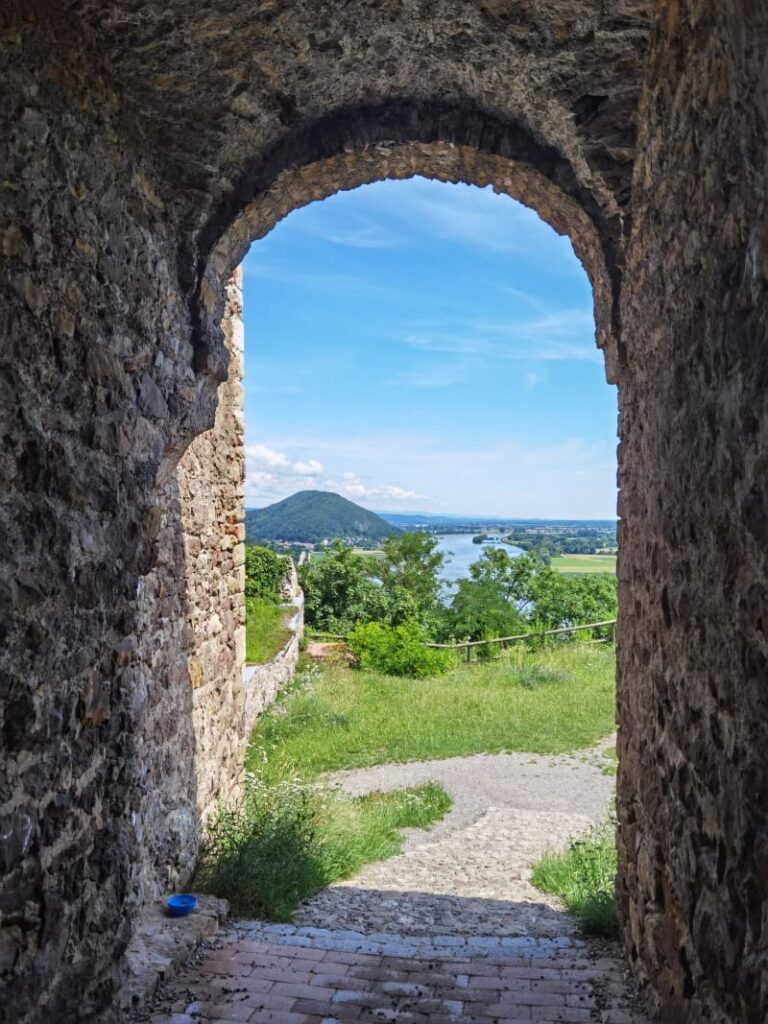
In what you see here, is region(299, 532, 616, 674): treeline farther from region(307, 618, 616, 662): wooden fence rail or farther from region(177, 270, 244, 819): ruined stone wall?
region(177, 270, 244, 819): ruined stone wall

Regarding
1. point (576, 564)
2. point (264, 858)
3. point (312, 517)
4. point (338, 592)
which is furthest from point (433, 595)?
point (312, 517)

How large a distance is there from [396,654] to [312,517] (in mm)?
30313

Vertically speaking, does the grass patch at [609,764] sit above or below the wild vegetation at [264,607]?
below

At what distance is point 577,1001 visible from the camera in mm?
3006

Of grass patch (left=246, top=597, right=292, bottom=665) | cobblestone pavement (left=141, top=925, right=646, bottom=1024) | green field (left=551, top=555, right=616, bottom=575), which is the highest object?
green field (left=551, top=555, right=616, bottom=575)

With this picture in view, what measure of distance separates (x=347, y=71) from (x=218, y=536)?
3.42 metres

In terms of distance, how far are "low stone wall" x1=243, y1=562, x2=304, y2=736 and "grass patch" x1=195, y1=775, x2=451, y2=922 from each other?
4.51ft

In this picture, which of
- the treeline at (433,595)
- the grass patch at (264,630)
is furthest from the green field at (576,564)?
the grass patch at (264,630)

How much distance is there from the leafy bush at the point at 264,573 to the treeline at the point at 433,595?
67.7 inches

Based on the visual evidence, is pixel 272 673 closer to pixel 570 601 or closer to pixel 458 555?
pixel 570 601

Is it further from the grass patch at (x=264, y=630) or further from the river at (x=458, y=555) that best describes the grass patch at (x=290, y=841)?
the river at (x=458, y=555)

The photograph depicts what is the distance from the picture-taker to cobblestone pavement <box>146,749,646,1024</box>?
2959 millimetres

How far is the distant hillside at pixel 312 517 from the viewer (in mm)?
39156

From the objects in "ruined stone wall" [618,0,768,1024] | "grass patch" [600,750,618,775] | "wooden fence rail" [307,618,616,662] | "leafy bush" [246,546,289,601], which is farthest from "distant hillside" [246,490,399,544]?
"ruined stone wall" [618,0,768,1024]
